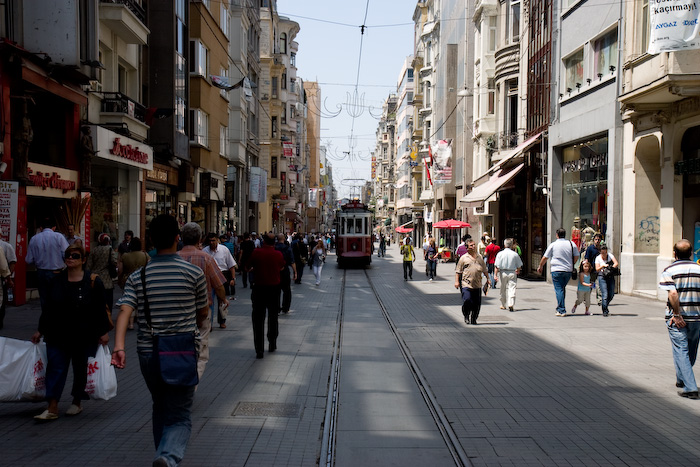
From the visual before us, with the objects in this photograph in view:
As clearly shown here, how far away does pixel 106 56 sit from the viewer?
20125 millimetres

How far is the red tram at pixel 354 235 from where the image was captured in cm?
3484

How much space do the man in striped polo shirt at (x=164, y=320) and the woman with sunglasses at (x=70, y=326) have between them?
2004mm

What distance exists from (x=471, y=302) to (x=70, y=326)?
8.47m

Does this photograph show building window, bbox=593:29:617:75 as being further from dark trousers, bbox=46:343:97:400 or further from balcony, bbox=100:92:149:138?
Answer: dark trousers, bbox=46:343:97:400

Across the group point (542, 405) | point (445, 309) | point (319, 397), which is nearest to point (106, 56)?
point (445, 309)

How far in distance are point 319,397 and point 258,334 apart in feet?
8.29

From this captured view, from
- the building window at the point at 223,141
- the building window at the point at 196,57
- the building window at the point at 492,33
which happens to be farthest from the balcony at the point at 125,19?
the building window at the point at 492,33

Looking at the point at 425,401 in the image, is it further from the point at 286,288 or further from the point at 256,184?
the point at 256,184

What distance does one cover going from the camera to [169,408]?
4426mm

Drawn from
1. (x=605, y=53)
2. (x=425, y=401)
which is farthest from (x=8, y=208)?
(x=605, y=53)

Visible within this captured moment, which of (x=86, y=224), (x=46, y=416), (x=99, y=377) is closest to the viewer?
(x=46, y=416)

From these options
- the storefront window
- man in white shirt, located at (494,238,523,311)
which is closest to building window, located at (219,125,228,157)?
the storefront window

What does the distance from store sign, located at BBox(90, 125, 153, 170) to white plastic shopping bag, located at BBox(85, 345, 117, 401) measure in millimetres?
13172

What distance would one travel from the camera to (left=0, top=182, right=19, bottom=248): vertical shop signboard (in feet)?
43.9
